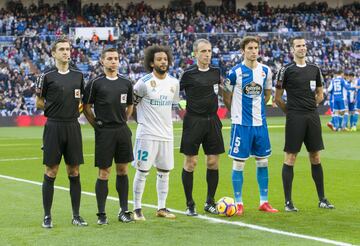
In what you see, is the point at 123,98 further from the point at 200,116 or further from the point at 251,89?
the point at 251,89

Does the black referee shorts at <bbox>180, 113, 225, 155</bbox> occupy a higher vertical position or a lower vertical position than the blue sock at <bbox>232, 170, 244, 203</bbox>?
higher

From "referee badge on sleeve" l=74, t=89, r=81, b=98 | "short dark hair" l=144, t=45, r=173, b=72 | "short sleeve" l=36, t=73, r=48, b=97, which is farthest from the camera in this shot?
"short dark hair" l=144, t=45, r=173, b=72

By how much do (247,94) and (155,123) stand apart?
139cm

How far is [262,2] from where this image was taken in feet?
194

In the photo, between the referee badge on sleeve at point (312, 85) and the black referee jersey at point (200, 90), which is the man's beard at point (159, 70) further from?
the referee badge on sleeve at point (312, 85)

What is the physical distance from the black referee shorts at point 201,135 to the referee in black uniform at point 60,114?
5.61ft

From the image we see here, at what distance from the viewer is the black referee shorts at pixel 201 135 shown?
11539 mm

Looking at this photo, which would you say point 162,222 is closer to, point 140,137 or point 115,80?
Answer: point 140,137

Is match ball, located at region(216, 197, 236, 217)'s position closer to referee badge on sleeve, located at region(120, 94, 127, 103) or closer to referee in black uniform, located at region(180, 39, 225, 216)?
referee in black uniform, located at region(180, 39, 225, 216)

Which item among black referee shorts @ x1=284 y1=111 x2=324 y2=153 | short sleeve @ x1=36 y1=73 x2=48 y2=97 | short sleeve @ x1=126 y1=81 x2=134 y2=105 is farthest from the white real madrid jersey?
black referee shorts @ x1=284 y1=111 x2=324 y2=153

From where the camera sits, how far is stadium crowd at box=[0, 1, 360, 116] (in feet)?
147

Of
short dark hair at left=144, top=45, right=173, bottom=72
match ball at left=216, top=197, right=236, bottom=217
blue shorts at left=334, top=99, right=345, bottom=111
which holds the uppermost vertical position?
short dark hair at left=144, top=45, right=173, bottom=72

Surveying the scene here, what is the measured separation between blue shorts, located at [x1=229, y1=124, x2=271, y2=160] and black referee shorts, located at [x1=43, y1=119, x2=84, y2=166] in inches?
89.2

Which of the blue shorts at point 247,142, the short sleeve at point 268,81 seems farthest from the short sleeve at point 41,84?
the short sleeve at point 268,81
